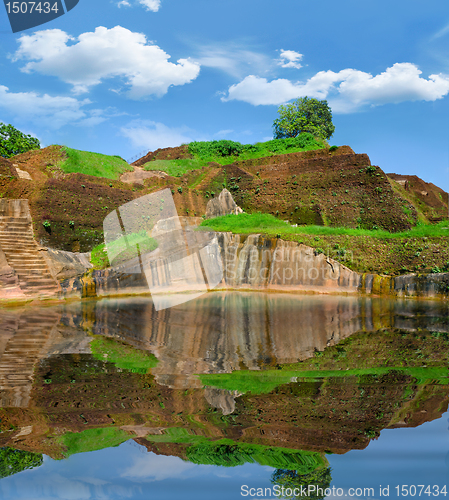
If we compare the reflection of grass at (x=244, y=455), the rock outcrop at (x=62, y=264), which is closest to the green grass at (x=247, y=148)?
the rock outcrop at (x=62, y=264)

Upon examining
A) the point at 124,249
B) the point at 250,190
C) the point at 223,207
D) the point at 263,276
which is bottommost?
the point at 263,276

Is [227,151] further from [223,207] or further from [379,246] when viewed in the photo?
[379,246]

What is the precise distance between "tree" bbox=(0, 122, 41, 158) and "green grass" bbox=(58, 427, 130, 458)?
1571 inches

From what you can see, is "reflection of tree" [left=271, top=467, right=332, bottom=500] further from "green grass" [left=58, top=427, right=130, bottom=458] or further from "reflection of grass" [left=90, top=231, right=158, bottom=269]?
"reflection of grass" [left=90, top=231, right=158, bottom=269]

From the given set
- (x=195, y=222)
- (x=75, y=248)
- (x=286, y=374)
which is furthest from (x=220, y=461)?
(x=195, y=222)

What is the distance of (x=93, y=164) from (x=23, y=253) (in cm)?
1696

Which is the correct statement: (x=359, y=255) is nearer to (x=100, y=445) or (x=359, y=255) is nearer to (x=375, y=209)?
(x=375, y=209)

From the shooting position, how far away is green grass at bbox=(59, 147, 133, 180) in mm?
29580

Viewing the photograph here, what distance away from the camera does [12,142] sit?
3634cm

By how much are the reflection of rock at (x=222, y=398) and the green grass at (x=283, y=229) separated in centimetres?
1493

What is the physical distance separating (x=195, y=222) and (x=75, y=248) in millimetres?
8739

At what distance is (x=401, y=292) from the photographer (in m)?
16.0

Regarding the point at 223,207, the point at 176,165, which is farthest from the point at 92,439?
the point at 176,165

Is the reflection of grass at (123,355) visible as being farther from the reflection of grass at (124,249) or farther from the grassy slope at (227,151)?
the grassy slope at (227,151)
